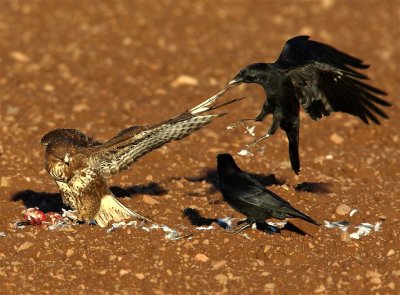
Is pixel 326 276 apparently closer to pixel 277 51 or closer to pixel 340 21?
pixel 277 51

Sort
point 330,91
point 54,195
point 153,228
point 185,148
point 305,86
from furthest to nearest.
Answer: point 185,148, point 54,195, point 330,91, point 305,86, point 153,228

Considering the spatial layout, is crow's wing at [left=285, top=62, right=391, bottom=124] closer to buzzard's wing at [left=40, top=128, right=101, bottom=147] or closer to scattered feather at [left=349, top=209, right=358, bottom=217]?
scattered feather at [left=349, top=209, right=358, bottom=217]

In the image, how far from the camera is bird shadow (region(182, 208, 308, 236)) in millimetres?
9398

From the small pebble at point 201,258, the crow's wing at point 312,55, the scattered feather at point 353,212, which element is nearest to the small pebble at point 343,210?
the scattered feather at point 353,212

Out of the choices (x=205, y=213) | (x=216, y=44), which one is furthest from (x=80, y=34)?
(x=205, y=213)

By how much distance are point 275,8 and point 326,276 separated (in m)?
13.5

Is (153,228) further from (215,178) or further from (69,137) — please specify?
(215,178)

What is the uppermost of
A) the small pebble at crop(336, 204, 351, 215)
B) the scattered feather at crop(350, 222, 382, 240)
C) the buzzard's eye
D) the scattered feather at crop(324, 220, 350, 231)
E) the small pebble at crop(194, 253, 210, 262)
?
the buzzard's eye

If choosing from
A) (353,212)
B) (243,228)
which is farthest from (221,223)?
(353,212)

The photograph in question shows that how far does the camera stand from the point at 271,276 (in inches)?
331

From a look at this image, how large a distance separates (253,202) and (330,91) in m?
1.82

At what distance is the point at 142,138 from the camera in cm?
908

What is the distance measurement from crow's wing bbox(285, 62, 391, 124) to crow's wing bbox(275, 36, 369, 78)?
0.53 feet

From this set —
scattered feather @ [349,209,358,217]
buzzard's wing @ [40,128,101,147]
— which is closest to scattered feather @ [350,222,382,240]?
scattered feather @ [349,209,358,217]
